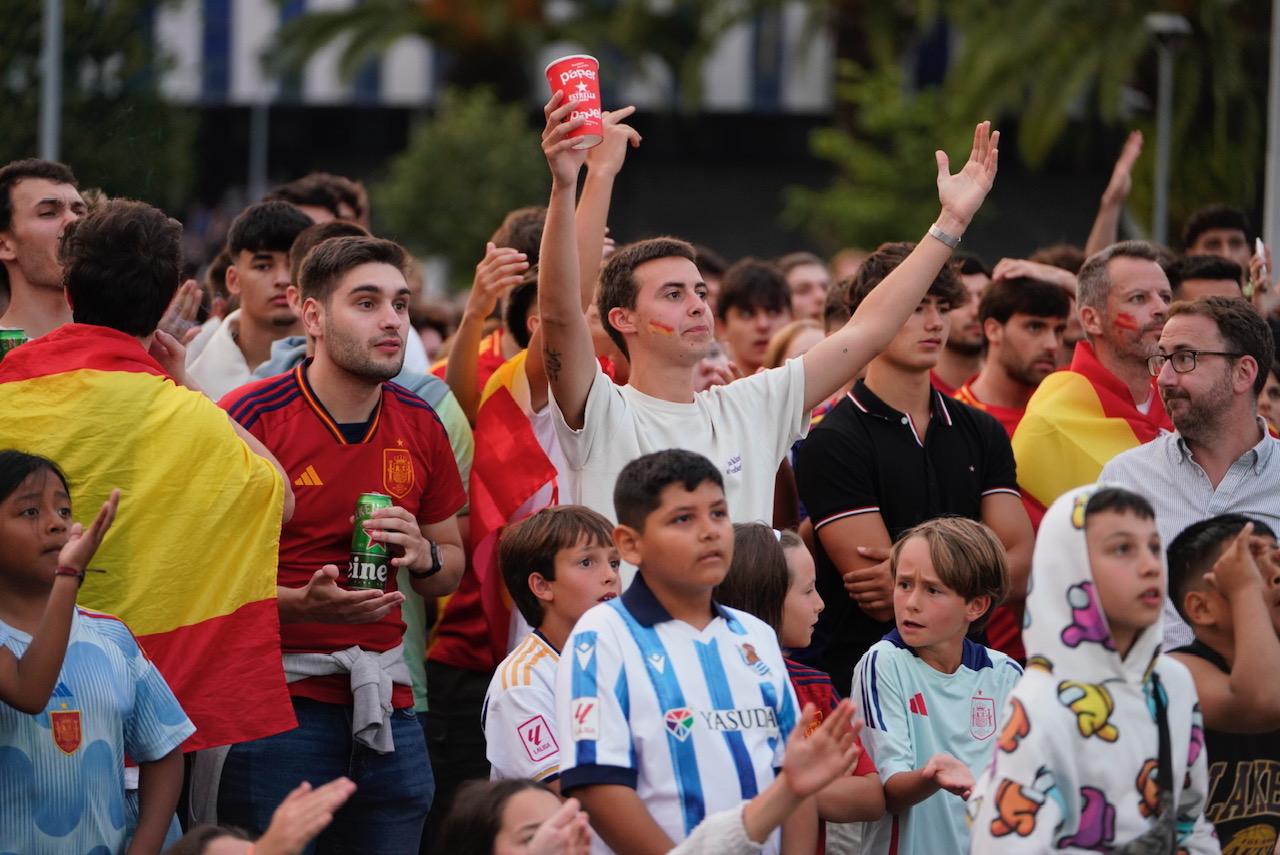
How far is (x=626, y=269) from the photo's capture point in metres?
6.00

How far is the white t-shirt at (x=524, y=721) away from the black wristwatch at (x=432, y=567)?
17.0 inches

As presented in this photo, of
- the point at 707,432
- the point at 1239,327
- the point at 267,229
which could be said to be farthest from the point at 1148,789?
the point at 267,229

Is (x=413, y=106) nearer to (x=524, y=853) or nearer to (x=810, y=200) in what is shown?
(x=810, y=200)

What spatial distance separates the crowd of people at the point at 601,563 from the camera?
430cm

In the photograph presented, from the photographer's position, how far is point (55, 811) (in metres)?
4.70

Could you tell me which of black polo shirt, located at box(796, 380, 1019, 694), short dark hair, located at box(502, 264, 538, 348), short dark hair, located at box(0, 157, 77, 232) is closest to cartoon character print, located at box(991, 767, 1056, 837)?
black polo shirt, located at box(796, 380, 1019, 694)

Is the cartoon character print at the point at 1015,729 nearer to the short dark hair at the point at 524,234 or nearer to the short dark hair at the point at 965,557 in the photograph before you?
the short dark hair at the point at 965,557

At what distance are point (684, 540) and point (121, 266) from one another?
6.39 feet

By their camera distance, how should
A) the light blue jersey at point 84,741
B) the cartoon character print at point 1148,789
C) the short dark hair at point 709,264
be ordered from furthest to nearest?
the short dark hair at point 709,264, the light blue jersey at point 84,741, the cartoon character print at point 1148,789

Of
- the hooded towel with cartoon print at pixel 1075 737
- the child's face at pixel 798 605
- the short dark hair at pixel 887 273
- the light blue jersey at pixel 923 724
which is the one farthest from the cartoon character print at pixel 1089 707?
the short dark hair at pixel 887 273

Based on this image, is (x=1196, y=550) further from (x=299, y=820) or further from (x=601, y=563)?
(x=299, y=820)

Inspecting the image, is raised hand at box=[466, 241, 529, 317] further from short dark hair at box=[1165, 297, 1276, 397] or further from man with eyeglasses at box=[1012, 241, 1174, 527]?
short dark hair at box=[1165, 297, 1276, 397]

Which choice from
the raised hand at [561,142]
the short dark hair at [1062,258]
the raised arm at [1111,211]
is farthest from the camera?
the raised arm at [1111,211]

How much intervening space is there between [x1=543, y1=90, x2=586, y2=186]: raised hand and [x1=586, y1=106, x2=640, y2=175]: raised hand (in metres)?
0.26
